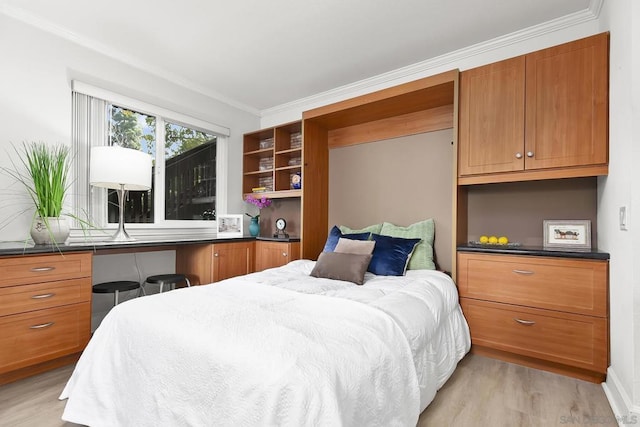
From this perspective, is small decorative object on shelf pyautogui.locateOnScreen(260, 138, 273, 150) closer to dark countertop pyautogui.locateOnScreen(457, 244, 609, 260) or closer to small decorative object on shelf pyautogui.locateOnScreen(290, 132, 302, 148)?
small decorative object on shelf pyautogui.locateOnScreen(290, 132, 302, 148)

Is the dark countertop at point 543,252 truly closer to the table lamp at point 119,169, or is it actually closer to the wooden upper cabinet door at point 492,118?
the wooden upper cabinet door at point 492,118

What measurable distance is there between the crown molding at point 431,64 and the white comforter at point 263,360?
7.39 feet

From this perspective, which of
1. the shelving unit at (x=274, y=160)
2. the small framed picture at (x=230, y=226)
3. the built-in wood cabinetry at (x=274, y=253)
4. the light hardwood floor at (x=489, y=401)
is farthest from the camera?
the shelving unit at (x=274, y=160)

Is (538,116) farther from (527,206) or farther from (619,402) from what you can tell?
(619,402)

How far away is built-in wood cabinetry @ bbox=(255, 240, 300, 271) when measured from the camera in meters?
3.54

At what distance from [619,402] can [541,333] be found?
544 millimetres

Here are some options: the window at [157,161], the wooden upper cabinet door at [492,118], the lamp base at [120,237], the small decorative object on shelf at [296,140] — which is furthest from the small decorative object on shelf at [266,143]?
the wooden upper cabinet door at [492,118]

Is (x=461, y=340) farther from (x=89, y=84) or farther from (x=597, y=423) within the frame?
(x=89, y=84)

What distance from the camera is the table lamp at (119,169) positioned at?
2.64m

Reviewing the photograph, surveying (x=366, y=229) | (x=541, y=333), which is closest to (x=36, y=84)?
(x=366, y=229)

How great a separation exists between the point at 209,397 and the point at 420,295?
1.33 metres

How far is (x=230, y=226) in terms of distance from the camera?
152 inches

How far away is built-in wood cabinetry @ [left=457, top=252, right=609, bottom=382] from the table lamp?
111 inches

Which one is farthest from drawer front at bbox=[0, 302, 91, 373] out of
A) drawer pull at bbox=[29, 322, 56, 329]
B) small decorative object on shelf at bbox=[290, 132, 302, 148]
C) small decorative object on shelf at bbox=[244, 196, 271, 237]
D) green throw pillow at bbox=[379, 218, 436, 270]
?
small decorative object on shelf at bbox=[290, 132, 302, 148]
